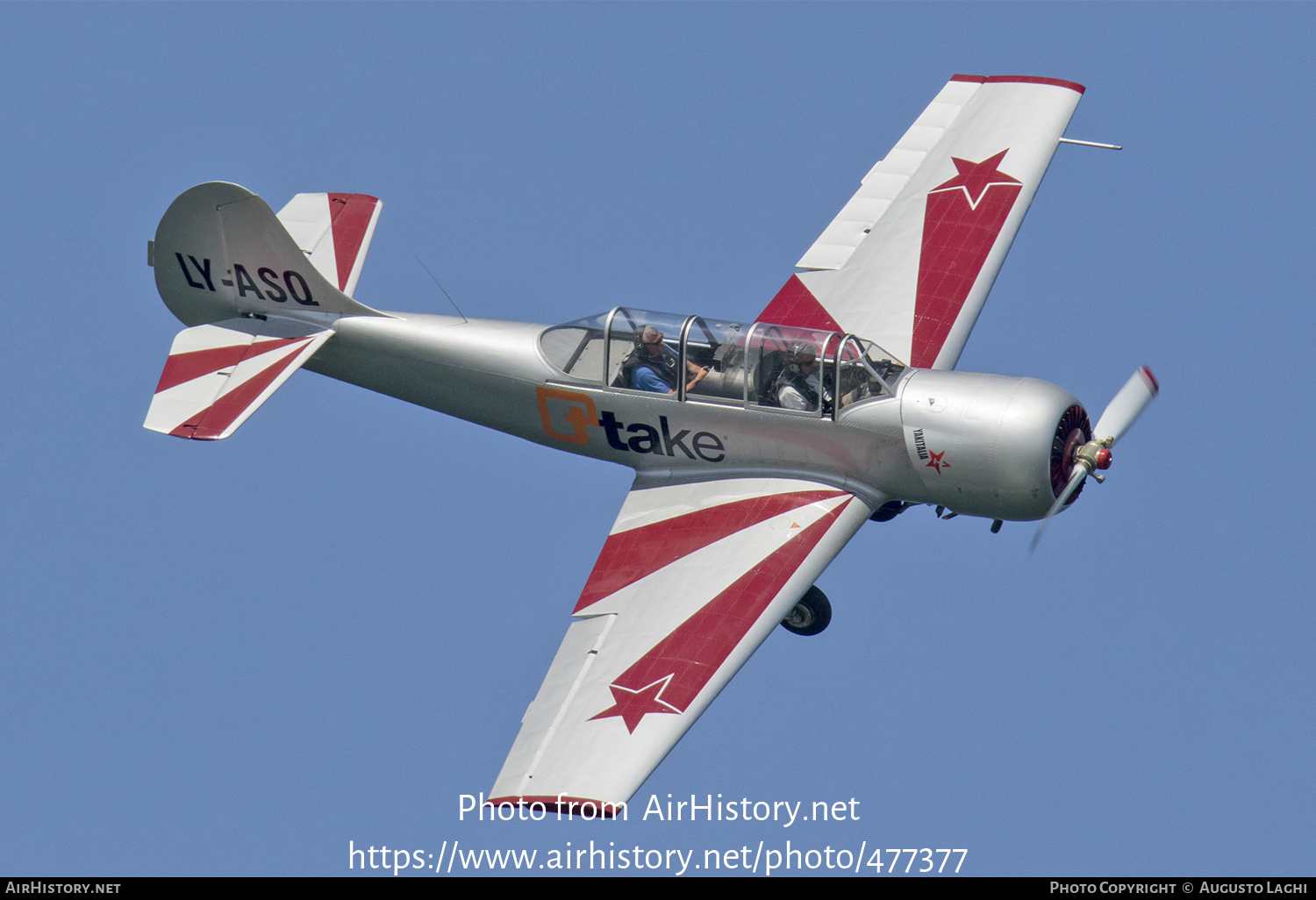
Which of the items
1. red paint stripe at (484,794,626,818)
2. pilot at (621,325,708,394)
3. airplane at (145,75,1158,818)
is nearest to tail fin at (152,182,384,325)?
airplane at (145,75,1158,818)


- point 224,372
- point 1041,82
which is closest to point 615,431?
point 224,372

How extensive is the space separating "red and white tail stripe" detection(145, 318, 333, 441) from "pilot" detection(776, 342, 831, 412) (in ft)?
13.9

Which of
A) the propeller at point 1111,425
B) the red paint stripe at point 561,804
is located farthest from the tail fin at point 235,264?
the propeller at point 1111,425

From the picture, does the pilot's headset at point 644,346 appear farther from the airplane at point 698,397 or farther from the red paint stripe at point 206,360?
the red paint stripe at point 206,360

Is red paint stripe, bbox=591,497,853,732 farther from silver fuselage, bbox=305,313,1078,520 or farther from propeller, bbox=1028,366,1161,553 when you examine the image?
propeller, bbox=1028,366,1161,553

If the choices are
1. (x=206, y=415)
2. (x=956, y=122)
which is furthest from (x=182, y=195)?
(x=956, y=122)

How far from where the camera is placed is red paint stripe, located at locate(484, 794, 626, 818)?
13.2 metres

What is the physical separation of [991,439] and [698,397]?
8.11ft

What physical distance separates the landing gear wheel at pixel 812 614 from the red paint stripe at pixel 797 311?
2567mm

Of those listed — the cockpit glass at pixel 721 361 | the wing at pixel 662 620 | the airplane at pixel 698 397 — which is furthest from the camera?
the cockpit glass at pixel 721 361

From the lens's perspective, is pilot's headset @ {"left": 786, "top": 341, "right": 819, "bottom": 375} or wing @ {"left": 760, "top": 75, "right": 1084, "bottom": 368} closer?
pilot's headset @ {"left": 786, "top": 341, "right": 819, "bottom": 375}

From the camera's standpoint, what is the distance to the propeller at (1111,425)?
49.6 ft

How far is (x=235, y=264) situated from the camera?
672 inches

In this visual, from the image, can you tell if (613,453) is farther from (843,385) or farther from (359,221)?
(359,221)
